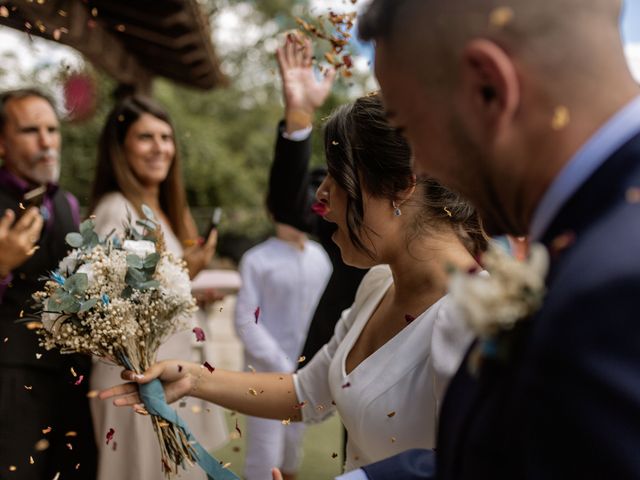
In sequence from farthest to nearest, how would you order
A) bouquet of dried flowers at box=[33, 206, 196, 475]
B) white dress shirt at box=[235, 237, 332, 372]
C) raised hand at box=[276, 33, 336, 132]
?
1. white dress shirt at box=[235, 237, 332, 372]
2. raised hand at box=[276, 33, 336, 132]
3. bouquet of dried flowers at box=[33, 206, 196, 475]

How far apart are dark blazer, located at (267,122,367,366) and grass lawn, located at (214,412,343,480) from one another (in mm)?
1301

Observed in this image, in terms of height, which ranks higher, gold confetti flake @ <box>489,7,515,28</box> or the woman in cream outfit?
gold confetti flake @ <box>489,7,515,28</box>

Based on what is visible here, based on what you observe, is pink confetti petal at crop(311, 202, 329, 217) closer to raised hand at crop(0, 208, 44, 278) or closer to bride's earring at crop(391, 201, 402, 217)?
bride's earring at crop(391, 201, 402, 217)

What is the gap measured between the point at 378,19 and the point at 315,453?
15.4 ft

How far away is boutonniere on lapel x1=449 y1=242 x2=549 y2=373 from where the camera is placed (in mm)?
836

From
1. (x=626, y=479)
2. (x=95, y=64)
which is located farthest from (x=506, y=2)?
(x=95, y=64)

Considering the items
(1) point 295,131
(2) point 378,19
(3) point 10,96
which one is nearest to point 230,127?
(3) point 10,96

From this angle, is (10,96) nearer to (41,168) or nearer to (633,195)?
(41,168)

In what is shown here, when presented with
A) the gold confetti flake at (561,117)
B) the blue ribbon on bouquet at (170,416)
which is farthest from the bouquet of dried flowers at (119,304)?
the gold confetti flake at (561,117)

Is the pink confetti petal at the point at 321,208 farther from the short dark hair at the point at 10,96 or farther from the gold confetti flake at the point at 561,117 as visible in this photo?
the short dark hair at the point at 10,96

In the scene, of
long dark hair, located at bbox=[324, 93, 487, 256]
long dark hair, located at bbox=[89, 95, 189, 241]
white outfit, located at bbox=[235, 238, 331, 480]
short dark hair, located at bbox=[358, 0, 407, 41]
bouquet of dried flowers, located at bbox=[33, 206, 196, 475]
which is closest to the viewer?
short dark hair, located at bbox=[358, 0, 407, 41]

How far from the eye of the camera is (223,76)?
24.9 feet

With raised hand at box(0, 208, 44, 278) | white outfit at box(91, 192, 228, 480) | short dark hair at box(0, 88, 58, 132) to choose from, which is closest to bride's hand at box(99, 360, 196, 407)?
white outfit at box(91, 192, 228, 480)

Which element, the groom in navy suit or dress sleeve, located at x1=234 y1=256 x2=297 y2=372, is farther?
dress sleeve, located at x1=234 y1=256 x2=297 y2=372
